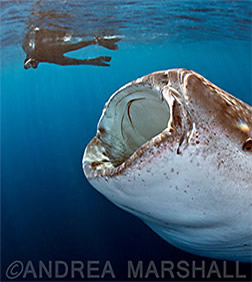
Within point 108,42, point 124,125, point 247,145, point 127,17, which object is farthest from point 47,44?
point 247,145

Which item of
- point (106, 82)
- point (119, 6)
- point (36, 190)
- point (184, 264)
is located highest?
point (119, 6)

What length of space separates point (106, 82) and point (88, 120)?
4.24 meters

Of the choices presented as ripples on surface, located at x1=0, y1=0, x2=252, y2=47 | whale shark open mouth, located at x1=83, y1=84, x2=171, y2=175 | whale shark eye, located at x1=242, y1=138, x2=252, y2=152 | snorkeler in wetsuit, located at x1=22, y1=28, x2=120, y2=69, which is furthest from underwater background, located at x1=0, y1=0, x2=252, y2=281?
whale shark eye, located at x1=242, y1=138, x2=252, y2=152

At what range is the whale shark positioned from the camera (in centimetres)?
121

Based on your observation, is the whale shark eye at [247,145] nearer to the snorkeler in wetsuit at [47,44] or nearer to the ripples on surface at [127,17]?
the ripples on surface at [127,17]

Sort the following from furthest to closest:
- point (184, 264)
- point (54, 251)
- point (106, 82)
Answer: point (106, 82), point (54, 251), point (184, 264)

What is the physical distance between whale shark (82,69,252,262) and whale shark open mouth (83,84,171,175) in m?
0.01

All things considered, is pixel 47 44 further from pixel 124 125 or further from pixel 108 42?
pixel 124 125

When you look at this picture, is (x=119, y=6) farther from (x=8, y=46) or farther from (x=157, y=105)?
(x=157, y=105)

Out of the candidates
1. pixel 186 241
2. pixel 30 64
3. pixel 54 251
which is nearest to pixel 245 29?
pixel 30 64

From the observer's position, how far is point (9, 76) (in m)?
14.6

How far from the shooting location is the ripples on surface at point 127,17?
24.3ft

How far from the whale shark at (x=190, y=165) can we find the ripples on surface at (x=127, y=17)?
6860mm

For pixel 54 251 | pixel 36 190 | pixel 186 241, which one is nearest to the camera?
pixel 186 241
